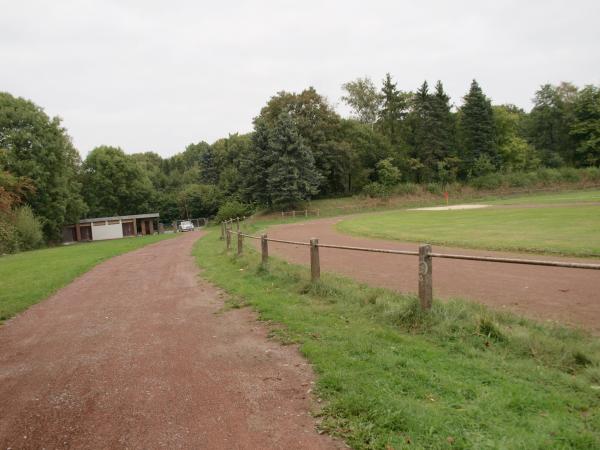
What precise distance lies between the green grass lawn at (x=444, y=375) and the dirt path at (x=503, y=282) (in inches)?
46.3

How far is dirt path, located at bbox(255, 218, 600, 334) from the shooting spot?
22.2 feet

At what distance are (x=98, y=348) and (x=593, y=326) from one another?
7.50 metres

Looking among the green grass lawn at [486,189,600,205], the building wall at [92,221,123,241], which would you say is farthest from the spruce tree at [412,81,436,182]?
the building wall at [92,221,123,241]

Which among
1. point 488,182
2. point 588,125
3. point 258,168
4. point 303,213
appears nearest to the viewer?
point 303,213

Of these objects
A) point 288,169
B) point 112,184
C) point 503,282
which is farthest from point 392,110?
point 503,282

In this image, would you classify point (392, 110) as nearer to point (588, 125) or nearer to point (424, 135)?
point (424, 135)

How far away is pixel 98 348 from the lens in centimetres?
607

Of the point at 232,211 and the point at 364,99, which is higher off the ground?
the point at 364,99

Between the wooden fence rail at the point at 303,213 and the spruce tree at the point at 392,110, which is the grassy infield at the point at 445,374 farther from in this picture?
the spruce tree at the point at 392,110

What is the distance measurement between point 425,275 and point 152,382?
4.02 m

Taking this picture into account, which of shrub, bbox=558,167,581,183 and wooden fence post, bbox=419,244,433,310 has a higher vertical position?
shrub, bbox=558,167,581,183

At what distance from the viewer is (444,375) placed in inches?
169

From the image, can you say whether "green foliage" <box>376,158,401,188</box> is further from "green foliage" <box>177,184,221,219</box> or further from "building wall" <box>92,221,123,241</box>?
"building wall" <box>92,221,123,241</box>

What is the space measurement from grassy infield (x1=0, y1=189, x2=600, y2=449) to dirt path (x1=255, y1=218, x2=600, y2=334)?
3.77 feet
